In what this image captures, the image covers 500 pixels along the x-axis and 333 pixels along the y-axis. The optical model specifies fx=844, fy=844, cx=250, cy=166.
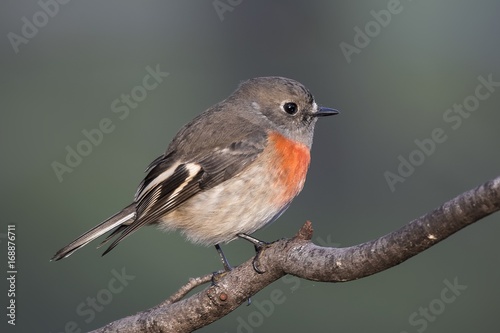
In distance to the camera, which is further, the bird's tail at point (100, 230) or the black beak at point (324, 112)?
the black beak at point (324, 112)

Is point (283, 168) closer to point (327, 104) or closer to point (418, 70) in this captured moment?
point (327, 104)

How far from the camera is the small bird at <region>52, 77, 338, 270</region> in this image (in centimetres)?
624
